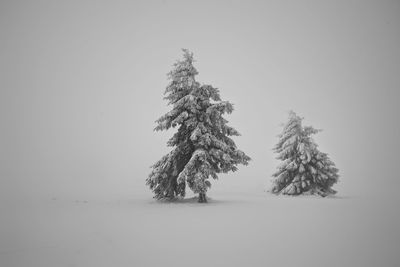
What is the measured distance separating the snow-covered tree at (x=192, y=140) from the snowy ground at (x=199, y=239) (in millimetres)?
5610

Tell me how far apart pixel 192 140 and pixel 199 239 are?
11.3m

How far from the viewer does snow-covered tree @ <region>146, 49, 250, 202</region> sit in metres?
20.1

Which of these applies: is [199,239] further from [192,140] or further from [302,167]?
[302,167]

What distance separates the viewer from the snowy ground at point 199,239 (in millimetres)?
7789

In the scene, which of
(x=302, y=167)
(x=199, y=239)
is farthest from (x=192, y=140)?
(x=302, y=167)

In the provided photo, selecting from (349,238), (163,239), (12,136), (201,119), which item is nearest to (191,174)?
(201,119)

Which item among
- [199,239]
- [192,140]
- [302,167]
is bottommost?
[199,239]

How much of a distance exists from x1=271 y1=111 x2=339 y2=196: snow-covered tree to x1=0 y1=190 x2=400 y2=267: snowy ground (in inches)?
532

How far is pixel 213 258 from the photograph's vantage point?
787 centimetres

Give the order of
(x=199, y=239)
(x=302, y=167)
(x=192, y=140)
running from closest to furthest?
(x=199, y=239) < (x=192, y=140) < (x=302, y=167)

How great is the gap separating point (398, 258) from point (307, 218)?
582cm

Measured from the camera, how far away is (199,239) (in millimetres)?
9797

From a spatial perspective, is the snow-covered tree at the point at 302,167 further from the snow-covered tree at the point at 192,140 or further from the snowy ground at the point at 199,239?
the snowy ground at the point at 199,239

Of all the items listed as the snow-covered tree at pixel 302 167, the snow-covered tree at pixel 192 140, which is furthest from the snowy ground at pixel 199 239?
the snow-covered tree at pixel 302 167
